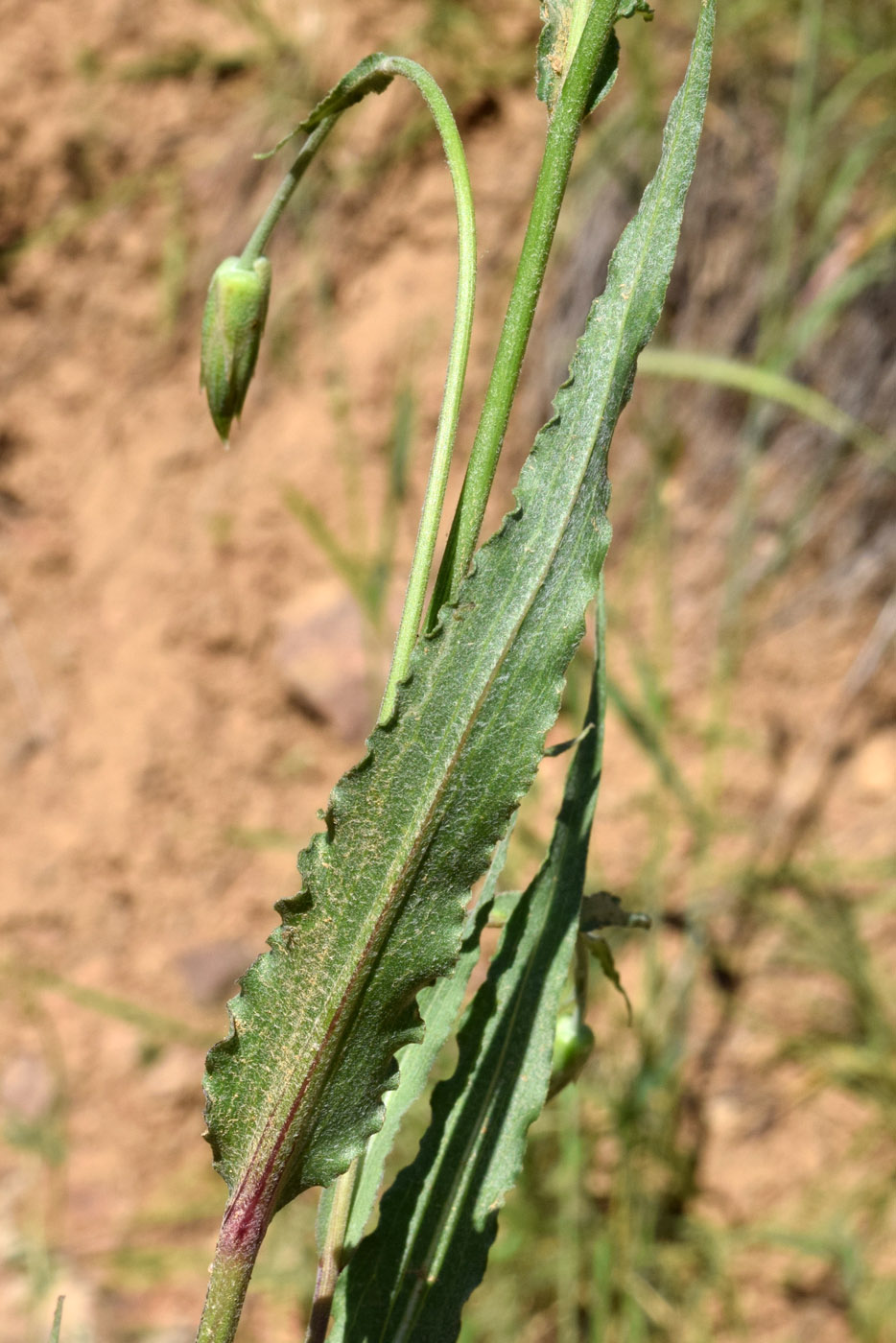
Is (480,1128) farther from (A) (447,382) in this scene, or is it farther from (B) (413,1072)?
(A) (447,382)

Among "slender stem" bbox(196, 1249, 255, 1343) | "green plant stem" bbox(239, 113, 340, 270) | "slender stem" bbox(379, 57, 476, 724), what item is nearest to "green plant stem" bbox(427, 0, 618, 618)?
"slender stem" bbox(379, 57, 476, 724)

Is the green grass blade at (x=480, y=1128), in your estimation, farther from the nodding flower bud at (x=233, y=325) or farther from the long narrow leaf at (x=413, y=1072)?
the nodding flower bud at (x=233, y=325)

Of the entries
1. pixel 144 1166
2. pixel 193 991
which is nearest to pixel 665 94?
pixel 193 991

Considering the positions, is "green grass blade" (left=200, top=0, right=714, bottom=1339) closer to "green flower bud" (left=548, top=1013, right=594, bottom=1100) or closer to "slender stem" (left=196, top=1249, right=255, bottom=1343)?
"slender stem" (left=196, top=1249, right=255, bottom=1343)

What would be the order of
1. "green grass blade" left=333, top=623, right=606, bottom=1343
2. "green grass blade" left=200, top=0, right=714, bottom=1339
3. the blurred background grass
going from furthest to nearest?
the blurred background grass < "green grass blade" left=333, top=623, right=606, bottom=1343 < "green grass blade" left=200, top=0, right=714, bottom=1339

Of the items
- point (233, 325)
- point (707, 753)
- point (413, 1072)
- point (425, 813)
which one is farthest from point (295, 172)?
point (707, 753)

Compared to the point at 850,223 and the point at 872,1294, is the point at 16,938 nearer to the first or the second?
the point at 872,1294
